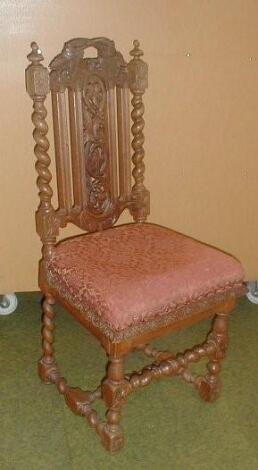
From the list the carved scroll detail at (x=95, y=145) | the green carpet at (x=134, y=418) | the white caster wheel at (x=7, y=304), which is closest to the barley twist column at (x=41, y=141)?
the carved scroll detail at (x=95, y=145)

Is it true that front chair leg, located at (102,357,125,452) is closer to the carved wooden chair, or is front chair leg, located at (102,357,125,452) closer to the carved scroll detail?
the carved wooden chair

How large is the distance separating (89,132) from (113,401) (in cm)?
80

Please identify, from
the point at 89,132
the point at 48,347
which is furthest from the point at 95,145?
the point at 48,347

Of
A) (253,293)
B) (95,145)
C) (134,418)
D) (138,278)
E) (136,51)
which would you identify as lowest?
(134,418)

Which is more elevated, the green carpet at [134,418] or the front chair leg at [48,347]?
the front chair leg at [48,347]

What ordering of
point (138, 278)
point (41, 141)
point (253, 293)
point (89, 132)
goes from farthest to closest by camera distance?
point (253, 293) < point (89, 132) < point (41, 141) < point (138, 278)

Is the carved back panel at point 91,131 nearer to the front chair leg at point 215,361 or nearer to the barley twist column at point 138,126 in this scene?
the barley twist column at point 138,126

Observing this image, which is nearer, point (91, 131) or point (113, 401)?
point (113, 401)

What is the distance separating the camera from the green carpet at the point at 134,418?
1565 millimetres

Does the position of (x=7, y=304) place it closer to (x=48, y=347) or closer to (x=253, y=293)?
(x=48, y=347)

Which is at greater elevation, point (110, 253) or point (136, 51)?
point (136, 51)

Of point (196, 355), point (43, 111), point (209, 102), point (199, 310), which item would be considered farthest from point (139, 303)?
point (209, 102)

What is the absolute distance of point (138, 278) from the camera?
1.44 metres

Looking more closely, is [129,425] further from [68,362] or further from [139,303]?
[139,303]
